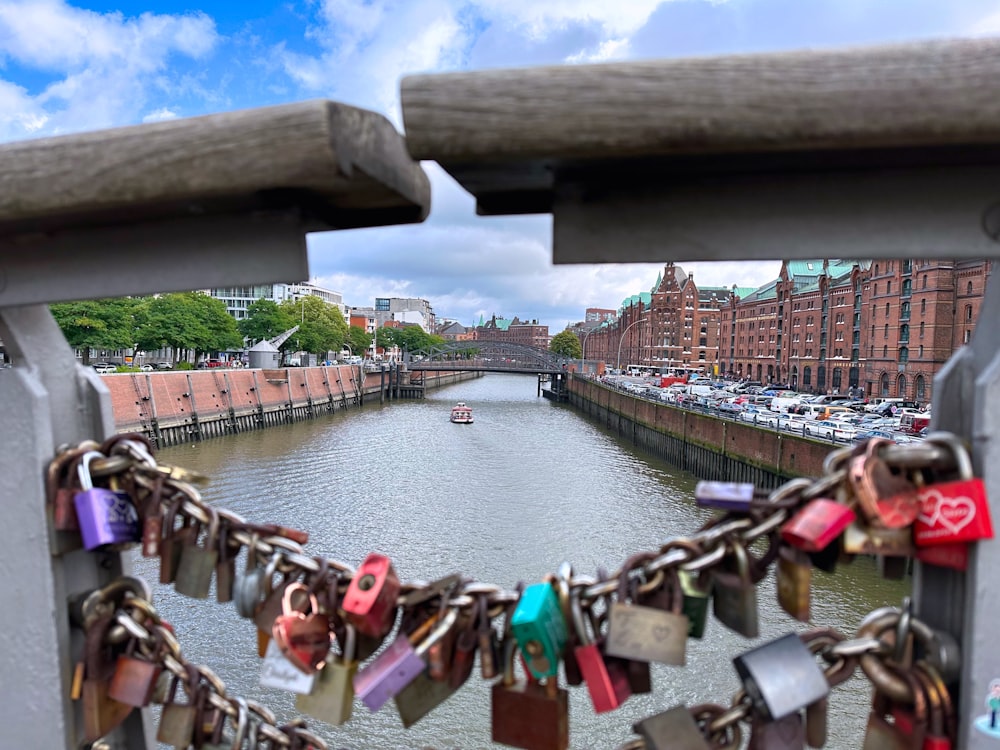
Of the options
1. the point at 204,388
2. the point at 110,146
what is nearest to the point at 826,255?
the point at 110,146

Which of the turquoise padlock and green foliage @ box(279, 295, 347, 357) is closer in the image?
the turquoise padlock

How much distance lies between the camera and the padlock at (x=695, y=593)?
62.5 inches

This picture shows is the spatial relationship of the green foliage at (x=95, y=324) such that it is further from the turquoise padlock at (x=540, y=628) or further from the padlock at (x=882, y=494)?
the padlock at (x=882, y=494)

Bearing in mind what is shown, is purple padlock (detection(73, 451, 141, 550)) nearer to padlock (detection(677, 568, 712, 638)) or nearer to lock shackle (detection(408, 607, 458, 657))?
lock shackle (detection(408, 607, 458, 657))

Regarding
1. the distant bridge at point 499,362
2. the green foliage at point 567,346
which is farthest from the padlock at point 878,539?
the green foliage at point 567,346

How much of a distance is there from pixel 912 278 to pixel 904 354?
4615 millimetres

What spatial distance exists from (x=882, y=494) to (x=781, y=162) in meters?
0.73

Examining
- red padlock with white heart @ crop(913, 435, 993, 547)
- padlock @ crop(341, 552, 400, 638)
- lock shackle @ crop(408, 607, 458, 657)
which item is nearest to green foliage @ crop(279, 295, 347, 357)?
padlock @ crop(341, 552, 400, 638)

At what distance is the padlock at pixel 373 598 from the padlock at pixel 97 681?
0.78 m

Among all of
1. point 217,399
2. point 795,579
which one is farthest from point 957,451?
point 217,399

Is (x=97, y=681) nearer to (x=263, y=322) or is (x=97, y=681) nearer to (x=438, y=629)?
(x=438, y=629)

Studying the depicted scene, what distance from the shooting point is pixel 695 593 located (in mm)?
1589

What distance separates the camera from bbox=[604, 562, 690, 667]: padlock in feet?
5.14

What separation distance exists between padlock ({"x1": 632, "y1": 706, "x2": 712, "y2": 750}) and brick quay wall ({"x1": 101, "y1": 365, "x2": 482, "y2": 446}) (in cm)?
2656
